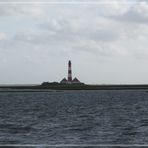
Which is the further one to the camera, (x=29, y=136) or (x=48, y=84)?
(x=48, y=84)

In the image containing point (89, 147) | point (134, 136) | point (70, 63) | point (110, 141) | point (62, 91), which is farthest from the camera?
point (62, 91)

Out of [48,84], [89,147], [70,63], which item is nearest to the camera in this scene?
[89,147]

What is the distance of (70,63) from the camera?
5723 inches

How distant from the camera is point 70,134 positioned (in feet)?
97.3

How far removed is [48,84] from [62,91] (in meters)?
24.0

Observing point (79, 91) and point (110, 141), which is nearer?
point (110, 141)

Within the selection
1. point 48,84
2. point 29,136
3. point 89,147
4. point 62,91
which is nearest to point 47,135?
point 29,136

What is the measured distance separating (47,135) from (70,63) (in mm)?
116792

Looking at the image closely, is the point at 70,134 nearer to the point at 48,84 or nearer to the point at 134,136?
the point at 134,136

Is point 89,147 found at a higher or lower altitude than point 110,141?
higher

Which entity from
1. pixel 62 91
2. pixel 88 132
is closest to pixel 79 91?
pixel 62 91

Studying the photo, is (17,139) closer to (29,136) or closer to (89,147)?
(29,136)

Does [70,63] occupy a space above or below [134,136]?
above

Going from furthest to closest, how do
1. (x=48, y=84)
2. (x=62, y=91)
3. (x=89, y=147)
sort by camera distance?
(x=48, y=84)
(x=62, y=91)
(x=89, y=147)
